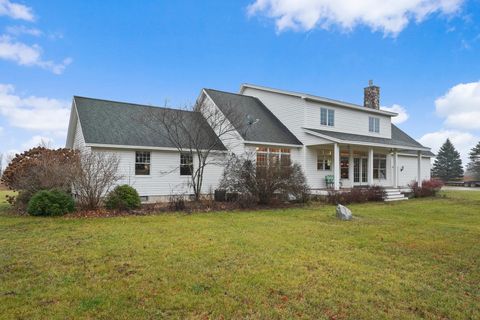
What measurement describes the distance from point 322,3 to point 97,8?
11445 mm

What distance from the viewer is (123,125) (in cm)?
1656

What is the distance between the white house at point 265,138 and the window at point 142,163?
5 centimetres

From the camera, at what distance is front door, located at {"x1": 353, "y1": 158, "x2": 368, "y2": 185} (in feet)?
72.5

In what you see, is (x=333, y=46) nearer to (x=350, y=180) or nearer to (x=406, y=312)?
(x=350, y=180)

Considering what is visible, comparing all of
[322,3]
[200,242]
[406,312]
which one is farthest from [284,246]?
[322,3]

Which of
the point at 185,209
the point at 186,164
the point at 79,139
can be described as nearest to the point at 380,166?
the point at 186,164

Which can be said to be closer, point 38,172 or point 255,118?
point 38,172

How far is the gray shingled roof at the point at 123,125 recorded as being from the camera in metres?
15.2

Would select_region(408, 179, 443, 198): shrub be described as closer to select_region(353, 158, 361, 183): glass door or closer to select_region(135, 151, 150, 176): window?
select_region(353, 158, 361, 183): glass door

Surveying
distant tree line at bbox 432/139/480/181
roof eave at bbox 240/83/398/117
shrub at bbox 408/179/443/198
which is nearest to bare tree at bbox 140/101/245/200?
roof eave at bbox 240/83/398/117

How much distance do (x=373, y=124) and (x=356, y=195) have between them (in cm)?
909

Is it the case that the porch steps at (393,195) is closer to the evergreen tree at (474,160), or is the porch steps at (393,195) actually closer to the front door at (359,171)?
the front door at (359,171)

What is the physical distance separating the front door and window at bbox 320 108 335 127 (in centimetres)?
322

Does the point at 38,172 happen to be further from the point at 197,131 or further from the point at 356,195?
the point at 356,195
